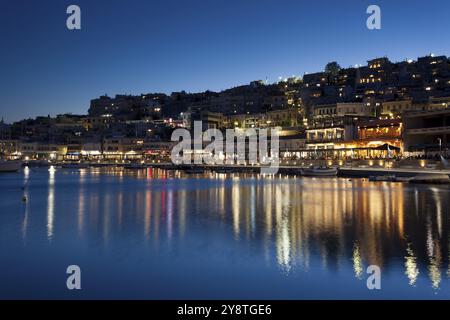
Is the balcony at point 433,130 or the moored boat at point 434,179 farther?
the balcony at point 433,130

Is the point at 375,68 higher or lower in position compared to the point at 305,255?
higher

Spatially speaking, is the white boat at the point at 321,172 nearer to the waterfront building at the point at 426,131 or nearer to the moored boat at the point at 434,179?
the waterfront building at the point at 426,131

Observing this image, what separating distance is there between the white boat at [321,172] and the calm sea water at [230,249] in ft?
99.8

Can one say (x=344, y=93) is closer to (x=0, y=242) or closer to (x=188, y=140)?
(x=188, y=140)

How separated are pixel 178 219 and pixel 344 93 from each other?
3998 inches

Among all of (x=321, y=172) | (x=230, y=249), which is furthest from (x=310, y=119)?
(x=230, y=249)

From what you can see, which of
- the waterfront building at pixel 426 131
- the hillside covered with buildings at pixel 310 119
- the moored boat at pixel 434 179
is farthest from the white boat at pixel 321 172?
the moored boat at pixel 434 179

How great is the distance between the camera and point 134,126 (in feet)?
554

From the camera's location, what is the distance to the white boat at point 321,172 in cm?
6341

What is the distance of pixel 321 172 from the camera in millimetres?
64250

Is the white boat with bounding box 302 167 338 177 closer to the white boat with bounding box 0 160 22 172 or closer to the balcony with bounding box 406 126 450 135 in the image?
the balcony with bounding box 406 126 450 135

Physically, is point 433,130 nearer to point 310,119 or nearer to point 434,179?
point 434,179

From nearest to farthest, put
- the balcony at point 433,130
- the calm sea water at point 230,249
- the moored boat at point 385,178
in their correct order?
1. the calm sea water at point 230,249
2. the moored boat at point 385,178
3. the balcony at point 433,130
